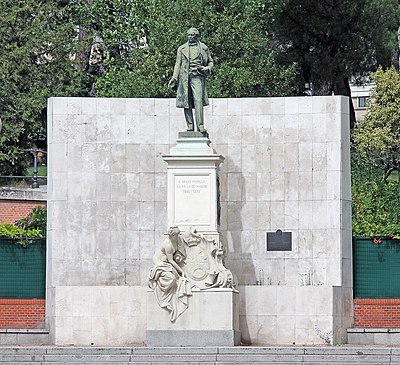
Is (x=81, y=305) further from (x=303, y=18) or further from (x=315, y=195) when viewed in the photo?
(x=303, y=18)

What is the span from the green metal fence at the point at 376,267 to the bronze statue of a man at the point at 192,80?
4.53 m

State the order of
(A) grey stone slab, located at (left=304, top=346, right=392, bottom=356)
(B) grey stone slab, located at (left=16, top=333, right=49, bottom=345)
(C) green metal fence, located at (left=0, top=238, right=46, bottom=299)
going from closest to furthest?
(A) grey stone slab, located at (left=304, top=346, right=392, bottom=356), (B) grey stone slab, located at (left=16, top=333, right=49, bottom=345), (C) green metal fence, located at (left=0, top=238, right=46, bottom=299)

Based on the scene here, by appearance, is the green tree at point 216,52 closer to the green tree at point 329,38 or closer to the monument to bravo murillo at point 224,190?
Answer: the green tree at point 329,38

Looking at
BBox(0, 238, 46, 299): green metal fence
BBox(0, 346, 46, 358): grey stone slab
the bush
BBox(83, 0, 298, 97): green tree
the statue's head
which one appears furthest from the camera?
BBox(83, 0, 298, 97): green tree

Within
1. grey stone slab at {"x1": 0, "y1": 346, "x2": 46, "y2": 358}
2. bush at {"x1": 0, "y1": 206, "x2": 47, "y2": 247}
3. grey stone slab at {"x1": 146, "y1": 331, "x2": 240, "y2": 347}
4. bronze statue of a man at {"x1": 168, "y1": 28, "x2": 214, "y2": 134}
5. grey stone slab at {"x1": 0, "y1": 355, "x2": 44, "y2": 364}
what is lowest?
grey stone slab at {"x1": 0, "y1": 355, "x2": 44, "y2": 364}

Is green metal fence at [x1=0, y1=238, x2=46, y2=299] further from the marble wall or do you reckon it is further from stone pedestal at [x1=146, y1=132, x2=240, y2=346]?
stone pedestal at [x1=146, y1=132, x2=240, y2=346]

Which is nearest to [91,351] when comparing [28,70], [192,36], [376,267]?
[192,36]

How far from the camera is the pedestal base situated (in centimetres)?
2888

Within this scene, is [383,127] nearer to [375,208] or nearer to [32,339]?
[375,208]

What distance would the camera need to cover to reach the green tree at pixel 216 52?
1754 inches

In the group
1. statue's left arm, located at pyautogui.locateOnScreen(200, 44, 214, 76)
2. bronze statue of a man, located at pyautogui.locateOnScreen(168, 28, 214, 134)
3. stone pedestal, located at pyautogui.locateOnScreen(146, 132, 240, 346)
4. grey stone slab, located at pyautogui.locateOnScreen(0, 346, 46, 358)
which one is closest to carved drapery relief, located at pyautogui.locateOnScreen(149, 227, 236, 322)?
stone pedestal, located at pyautogui.locateOnScreen(146, 132, 240, 346)

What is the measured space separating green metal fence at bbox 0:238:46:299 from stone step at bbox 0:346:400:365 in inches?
165

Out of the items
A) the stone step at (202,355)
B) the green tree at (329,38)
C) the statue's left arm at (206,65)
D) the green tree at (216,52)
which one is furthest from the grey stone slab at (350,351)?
the green tree at (329,38)

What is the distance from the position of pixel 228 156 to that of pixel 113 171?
2324mm
